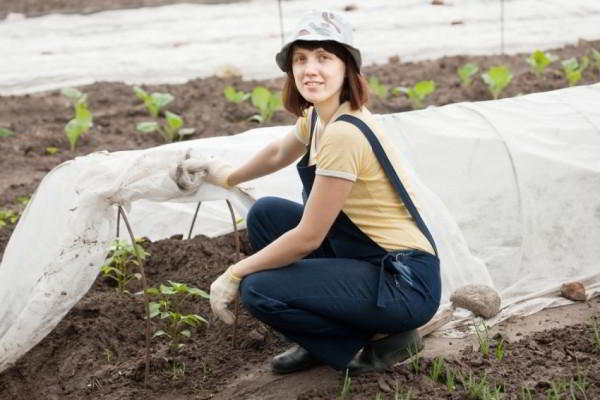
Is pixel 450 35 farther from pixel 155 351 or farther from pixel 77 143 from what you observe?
pixel 155 351

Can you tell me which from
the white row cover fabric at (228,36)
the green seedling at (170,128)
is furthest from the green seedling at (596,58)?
the green seedling at (170,128)

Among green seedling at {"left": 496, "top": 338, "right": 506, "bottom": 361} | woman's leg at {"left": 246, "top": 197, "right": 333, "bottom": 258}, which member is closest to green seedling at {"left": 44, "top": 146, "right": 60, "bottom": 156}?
woman's leg at {"left": 246, "top": 197, "right": 333, "bottom": 258}

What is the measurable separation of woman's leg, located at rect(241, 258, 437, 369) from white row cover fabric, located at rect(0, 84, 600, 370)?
48 cm

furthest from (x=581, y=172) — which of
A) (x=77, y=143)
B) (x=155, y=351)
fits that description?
(x=77, y=143)

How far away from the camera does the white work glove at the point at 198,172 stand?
292 cm

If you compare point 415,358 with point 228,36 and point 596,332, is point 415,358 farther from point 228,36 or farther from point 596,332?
point 228,36

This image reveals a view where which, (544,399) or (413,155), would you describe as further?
(413,155)

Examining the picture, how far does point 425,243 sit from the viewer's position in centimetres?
272

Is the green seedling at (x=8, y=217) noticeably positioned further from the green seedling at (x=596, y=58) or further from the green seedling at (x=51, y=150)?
the green seedling at (x=596, y=58)

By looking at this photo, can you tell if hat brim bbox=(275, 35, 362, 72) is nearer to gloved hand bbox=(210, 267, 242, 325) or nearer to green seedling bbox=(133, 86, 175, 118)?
gloved hand bbox=(210, 267, 242, 325)

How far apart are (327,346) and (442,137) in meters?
1.24

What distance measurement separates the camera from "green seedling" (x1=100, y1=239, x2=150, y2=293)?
3.41 m

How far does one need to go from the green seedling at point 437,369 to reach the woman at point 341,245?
0.09 metres

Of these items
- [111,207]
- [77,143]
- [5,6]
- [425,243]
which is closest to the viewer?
→ [425,243]
